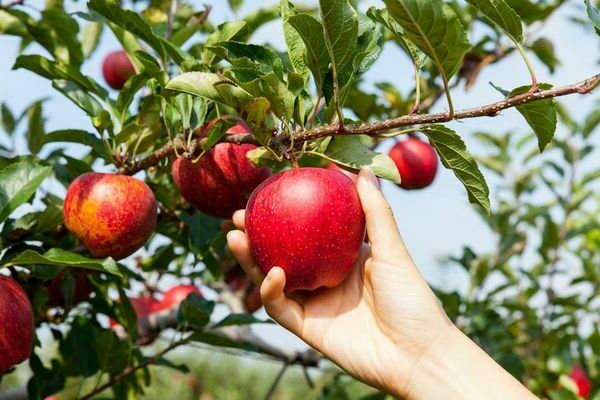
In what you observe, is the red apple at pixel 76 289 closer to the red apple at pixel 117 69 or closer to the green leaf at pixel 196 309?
the green leaf at pixel 196 309

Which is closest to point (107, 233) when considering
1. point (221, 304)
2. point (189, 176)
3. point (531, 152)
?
point (189, 176)

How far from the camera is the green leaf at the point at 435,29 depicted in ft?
3.88

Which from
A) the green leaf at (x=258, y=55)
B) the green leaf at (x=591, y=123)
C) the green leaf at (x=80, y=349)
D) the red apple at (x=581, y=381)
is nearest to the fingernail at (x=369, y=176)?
the green leaf at (x=258, y=55)

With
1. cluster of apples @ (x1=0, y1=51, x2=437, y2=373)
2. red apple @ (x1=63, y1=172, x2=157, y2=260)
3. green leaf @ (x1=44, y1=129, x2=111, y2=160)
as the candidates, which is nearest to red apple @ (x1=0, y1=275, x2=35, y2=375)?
cluster of apples @ (x1=0, y1=51, x2=437, y2=373)

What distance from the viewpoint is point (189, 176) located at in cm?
174

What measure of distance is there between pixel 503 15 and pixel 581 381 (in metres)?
2.75

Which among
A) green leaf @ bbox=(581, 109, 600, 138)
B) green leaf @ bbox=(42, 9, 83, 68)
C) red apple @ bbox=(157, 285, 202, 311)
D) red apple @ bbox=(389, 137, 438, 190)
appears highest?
green leaf @ bbox=(42, 9, 83, 68)

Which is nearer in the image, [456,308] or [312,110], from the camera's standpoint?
[312,110]

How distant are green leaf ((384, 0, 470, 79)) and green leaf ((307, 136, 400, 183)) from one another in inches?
9.1

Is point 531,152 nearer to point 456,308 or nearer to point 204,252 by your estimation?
point 456,308

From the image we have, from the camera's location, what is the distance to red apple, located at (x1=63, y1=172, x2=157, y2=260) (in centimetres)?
168

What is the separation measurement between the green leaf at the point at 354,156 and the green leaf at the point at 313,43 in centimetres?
12

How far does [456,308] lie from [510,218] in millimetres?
1325

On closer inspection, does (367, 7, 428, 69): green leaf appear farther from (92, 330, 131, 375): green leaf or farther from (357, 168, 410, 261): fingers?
(92, 330, 131, 375): green leaf
